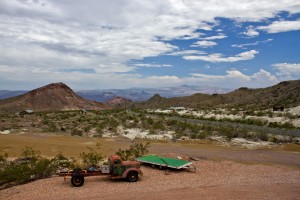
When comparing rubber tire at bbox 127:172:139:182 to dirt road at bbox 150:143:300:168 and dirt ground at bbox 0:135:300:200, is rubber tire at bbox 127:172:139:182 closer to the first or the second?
dirt ground at bbox 0:135:300:200

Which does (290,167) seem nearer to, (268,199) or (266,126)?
(268,199)

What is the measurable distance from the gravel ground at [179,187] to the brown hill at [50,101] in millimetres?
95745

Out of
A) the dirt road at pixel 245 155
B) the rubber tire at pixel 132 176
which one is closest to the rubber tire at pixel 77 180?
the rubber tire at pixel 132 176

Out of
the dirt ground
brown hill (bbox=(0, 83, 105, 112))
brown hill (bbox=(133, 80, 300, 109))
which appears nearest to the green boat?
the dirt ground

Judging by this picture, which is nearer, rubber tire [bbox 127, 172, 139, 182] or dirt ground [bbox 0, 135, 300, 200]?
dirt ground [bbox 0, 135, 300, 200]

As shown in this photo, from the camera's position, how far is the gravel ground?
12556mm

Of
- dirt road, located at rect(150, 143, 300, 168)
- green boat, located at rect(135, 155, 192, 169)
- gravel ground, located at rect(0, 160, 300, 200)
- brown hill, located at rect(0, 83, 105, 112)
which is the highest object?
brown hill, located at rect(0, 83, 105, 112)

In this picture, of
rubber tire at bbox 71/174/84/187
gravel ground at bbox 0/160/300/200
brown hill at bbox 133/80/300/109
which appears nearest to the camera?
gravel ground at bbox 0/160/300/200

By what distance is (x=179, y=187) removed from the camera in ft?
44.4

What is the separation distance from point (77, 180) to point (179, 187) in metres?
3.95

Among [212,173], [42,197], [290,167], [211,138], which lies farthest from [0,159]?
[211,138]

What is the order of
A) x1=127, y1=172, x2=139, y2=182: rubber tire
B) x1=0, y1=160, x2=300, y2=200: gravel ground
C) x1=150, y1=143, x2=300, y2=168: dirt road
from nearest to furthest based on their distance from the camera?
x1=0, y1=160, x2=300, y2=200: gravel ground, x1=127, y1=172, x2=139, y2=182: rubber tire, x1=150, y1=143, x2=300, y2=168: dirt road

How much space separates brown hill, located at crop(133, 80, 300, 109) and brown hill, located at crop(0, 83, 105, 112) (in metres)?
26.7

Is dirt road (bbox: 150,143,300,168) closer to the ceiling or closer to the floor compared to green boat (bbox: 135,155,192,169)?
closer to the floor
